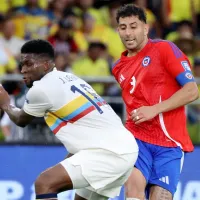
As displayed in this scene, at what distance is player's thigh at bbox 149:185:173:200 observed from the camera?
7.16 metres

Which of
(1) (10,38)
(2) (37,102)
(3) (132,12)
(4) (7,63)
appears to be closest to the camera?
(2) (37,102)

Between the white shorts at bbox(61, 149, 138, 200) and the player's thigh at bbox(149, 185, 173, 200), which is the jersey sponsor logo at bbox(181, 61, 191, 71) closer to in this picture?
the white shorts at bbox(61, 149, 138, 200)

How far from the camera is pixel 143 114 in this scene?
270 inches

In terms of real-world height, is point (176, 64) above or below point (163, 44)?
below

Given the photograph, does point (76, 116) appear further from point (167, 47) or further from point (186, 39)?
point (186, 39)

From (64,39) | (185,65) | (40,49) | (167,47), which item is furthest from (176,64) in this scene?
(64,39)

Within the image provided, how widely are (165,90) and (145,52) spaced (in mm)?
425

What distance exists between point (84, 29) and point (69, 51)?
75cm

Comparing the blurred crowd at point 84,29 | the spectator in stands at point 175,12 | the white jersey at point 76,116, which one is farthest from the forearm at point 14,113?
the spectator in stands at point 175,12

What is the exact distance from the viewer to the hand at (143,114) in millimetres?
6859

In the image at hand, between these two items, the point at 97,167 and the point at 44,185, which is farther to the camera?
the point at 97,167

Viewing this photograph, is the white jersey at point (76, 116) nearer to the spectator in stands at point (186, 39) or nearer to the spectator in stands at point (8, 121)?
the spectator in stands at point (8, 121)

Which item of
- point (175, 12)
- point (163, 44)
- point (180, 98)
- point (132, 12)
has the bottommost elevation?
point (180, 98)

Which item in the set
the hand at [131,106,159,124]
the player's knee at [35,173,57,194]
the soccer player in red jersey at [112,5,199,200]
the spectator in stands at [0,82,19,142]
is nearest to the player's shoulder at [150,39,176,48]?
the soccer player in red jersey at [112,5,199,200]
